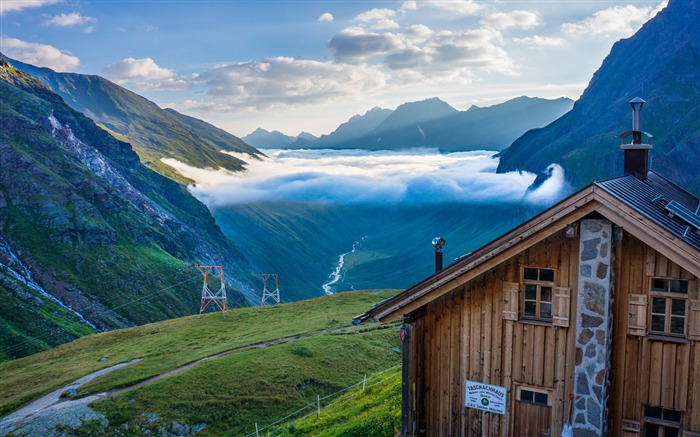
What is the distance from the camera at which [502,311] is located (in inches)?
757

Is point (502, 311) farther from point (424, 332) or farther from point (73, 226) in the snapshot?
point (73, 226)

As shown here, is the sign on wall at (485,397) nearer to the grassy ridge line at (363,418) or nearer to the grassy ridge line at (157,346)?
the grassy ridge line at (363,418)

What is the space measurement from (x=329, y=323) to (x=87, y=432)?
40.1 metres

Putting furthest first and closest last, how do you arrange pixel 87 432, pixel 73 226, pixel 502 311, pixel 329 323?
pixel 73 226
pixel 329 323
pixel 87 432
pixel 502 311

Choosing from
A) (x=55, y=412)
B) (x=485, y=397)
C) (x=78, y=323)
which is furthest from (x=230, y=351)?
(x=78, y=323)

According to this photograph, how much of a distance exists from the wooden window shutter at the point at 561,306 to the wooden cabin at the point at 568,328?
35 mm

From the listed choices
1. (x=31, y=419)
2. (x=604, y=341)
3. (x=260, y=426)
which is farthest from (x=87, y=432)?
(x=604, y=341)

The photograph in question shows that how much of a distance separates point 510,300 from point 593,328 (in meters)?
2.88

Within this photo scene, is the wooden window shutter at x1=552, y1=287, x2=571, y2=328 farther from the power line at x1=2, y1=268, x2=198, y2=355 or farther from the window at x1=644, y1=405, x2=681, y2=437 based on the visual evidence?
the power line at x1=2, y1=268, x2=198, y2=355

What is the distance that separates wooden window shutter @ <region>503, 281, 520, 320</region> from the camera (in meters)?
19.0

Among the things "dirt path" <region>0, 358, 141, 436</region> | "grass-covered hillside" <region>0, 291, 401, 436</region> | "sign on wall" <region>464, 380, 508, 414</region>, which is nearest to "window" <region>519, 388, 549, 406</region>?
"sign on wall" <region>464, 380, 508, 414</region>

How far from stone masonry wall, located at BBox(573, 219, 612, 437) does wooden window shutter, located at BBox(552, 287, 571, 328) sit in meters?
0.45

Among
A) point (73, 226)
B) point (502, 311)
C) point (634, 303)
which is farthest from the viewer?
point (73, 226)

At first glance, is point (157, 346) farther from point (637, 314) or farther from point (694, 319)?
point (694, 319)
